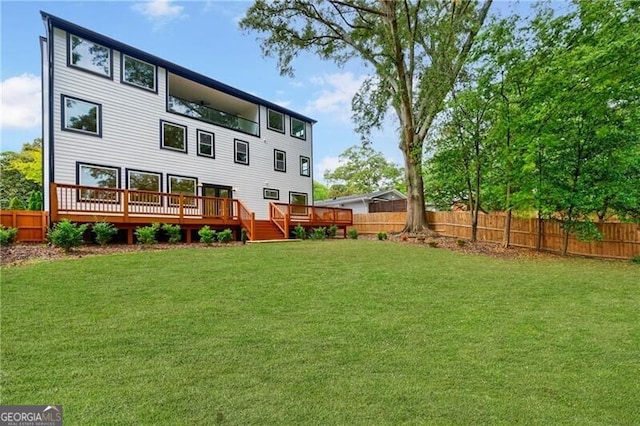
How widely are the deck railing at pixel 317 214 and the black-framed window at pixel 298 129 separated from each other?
17.2ft

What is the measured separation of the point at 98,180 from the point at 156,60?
5.48 metres

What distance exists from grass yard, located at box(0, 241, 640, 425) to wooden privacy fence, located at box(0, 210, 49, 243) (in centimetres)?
438

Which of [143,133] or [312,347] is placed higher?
[143,133]

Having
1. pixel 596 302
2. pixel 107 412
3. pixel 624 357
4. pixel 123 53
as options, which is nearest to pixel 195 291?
pixel 107 412

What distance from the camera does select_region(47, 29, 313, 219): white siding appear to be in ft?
36.5

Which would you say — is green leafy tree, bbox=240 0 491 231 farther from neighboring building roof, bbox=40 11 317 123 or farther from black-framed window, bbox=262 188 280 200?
black-framed window, bbox=262 188 280 200

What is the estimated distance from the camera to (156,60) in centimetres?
1364

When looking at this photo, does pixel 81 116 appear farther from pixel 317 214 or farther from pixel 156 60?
pixel 317 214

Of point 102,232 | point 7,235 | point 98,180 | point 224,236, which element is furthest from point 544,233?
point 7,235

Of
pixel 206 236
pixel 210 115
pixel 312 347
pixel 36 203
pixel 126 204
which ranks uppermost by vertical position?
pixel 210 115

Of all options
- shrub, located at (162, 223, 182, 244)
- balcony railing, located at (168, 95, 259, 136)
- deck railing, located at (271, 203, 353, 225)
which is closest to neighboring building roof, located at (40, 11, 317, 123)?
balcony railing, located at (168, 95, 259, 136)

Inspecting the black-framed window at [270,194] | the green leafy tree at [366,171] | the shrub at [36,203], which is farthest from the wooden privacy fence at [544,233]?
the green leafy tree at [366,171]

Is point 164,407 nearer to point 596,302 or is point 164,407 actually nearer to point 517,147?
point 596,302

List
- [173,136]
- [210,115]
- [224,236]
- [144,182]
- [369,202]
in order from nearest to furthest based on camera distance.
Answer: [224,236], [144,182], [173,136], [210,115], [369,202]
